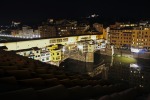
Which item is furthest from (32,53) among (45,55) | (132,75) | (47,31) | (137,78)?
(47,31)

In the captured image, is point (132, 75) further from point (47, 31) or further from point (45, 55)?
point (47, 31)

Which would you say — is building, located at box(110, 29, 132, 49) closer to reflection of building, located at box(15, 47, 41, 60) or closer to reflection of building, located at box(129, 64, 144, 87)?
reflection of building, located at box(129, 64, 144, 87)

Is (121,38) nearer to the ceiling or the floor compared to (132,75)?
nearer to the ceiling

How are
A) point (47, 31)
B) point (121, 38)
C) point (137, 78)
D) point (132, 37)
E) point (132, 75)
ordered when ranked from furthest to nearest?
point (47, 31) → point (121, 38) → point (132, 37) → point (132, 75) → point (137, 78)

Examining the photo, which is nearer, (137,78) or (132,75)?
(137,78)

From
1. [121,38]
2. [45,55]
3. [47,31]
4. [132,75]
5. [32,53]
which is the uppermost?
[47,31]

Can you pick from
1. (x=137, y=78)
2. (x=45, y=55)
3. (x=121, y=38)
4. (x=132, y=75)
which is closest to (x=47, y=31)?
(x=121, y=38)

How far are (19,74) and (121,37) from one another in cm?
2227

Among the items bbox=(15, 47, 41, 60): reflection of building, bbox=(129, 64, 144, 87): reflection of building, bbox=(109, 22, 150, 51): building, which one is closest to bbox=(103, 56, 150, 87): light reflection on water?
bbox=(129, 64, 144, 87): reflection of building

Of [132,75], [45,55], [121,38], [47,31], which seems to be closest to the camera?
[132,75]

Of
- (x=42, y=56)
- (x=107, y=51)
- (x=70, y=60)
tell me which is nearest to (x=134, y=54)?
(x=107, y=51)

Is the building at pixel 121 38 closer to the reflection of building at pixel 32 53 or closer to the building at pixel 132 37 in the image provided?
the building at pixel 132 37

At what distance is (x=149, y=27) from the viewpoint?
21141mm

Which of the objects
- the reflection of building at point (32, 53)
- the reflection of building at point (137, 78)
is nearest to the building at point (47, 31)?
the reflection of building at point (32, 53)
